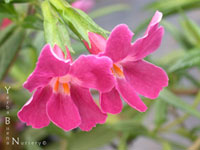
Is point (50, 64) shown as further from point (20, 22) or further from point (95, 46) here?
point (20, 22)

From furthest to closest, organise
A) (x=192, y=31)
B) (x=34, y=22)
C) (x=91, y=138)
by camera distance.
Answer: (x=91, y=138) < (x=192, y=31) < (x=34, y=22)

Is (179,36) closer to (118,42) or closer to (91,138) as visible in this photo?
(91,138)

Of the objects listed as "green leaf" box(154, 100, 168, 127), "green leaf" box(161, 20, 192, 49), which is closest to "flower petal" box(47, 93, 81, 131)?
"green leaf" box(154, 100, 168, 127)

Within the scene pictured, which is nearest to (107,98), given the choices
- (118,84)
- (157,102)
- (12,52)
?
(118,84)

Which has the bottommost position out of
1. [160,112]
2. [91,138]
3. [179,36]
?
[91,138]

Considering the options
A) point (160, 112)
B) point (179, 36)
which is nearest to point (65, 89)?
point (160, 112)

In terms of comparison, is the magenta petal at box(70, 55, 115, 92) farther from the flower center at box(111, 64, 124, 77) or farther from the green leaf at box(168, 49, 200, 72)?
the green leaf at box(168, 49, 200, 72)

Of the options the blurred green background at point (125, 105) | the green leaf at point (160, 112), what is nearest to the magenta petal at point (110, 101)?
the blurred green background at point (125, 105)
